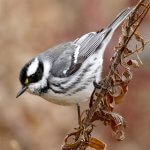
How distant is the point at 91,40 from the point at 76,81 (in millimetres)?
469

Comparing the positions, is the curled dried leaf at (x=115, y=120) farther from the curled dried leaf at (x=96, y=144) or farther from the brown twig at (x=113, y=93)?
the curled dried leaf at (x=96, y=144)

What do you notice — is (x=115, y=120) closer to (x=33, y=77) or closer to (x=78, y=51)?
(x=33, y=77)

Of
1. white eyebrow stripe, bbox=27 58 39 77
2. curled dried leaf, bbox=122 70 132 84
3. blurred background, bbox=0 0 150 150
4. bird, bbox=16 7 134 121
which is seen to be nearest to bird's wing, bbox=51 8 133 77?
bird, bbox=16 7 134 121

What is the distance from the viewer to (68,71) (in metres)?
4.64

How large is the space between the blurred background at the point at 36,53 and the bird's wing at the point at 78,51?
84.7 inches

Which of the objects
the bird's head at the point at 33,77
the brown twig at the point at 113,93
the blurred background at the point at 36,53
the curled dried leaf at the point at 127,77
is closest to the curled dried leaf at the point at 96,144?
the brown twig at the point at 113,93

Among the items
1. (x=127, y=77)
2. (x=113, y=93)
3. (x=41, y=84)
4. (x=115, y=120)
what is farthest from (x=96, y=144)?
(x=41, y=84)

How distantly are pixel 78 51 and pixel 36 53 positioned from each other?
2.98 meters

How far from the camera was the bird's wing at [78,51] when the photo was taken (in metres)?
4.65

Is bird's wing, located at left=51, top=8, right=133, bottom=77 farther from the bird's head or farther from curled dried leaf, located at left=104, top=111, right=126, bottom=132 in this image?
curled dried leaf, located at left=104, top=111, right=126, bottom=132

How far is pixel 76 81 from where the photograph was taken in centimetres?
454

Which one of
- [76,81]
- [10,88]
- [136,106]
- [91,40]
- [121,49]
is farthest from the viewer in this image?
[136,106]

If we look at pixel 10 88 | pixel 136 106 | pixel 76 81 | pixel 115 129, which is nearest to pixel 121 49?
pixel 115 129

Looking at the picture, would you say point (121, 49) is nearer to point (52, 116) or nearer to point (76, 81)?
point (76, 81)
